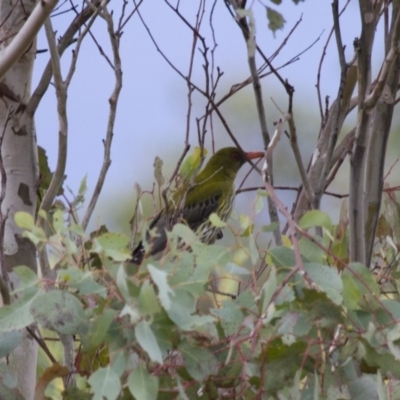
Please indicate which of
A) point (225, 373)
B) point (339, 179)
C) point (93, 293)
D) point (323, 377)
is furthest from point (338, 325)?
point (339, 179)

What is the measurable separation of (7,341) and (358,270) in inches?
26.8

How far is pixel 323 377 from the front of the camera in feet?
4.69

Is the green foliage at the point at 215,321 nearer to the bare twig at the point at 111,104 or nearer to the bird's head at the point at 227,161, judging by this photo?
the bare twig at the point at 111,104

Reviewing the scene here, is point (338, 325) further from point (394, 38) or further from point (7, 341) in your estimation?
point (394, 38)

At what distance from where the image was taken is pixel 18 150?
232 centimetres

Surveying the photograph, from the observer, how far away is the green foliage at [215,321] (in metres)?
1.33

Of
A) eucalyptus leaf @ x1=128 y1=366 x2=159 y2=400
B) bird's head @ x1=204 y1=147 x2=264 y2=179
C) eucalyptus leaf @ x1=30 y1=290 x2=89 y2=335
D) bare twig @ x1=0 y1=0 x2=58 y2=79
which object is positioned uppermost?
bare twig @ x1=0 y1=0 x2=58 y2=79

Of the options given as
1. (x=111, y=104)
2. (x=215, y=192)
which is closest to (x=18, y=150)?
(x=111, y=104)

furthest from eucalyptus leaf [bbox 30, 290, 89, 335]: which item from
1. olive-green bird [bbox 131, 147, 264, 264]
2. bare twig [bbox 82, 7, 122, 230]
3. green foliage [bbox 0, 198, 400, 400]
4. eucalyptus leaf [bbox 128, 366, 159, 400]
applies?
olive-green bird [bbox 131, 147, 264, 264]

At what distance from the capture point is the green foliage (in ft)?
4.35

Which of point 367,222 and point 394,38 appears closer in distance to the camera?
point 394,38

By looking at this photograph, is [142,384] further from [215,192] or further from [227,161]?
[227,161]

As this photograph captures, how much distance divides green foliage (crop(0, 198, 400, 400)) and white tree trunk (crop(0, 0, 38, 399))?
76 centimetres

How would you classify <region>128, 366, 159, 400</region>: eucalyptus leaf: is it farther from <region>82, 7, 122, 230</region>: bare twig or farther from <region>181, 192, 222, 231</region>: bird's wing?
<region>181, 192, 222, 231</region>: bird's wing
